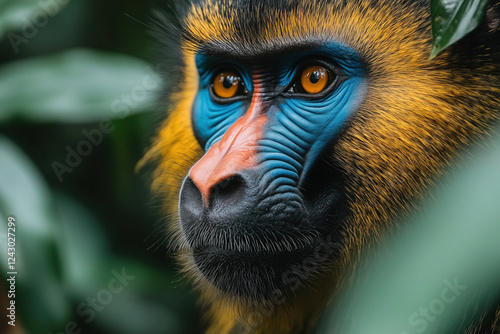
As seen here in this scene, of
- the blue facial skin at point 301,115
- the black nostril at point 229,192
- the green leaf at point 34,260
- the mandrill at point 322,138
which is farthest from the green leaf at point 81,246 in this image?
the blue facial skin at point 301,115

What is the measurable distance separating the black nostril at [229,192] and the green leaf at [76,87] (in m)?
1.48

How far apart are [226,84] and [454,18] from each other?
4.62ft

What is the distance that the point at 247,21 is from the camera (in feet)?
8.76

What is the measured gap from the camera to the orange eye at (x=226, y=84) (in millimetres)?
2934

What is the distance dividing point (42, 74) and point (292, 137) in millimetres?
1924

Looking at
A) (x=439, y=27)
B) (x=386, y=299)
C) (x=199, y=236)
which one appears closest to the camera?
(x=386, y=299)

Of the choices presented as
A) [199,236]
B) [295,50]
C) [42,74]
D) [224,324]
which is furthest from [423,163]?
[42,74]

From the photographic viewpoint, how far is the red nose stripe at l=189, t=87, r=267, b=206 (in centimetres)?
232

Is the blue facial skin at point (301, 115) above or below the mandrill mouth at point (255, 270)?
above

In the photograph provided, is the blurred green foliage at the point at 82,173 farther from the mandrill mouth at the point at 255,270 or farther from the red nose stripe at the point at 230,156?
the red nose stripe at the point at 230,156

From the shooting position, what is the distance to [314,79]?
8.53 feet

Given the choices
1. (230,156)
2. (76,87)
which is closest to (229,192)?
(230,156)

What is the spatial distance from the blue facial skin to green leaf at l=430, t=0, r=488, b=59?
0.70m

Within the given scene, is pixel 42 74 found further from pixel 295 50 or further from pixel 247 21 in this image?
pixel 295 50
